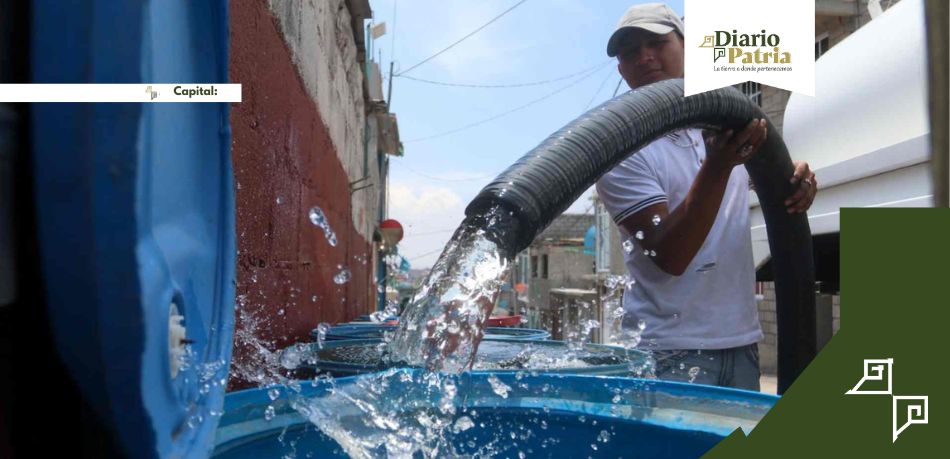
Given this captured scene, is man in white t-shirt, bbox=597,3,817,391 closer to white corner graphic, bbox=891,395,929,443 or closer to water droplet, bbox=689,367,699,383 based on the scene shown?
water droplet, bbox=689,367,699,383

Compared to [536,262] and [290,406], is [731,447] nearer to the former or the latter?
[290,406]

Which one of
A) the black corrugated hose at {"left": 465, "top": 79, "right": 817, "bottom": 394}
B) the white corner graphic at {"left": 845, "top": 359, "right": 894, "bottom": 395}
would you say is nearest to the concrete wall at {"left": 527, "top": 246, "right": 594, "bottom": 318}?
the black corrugated hose at {"left": 465, "top": 79, "right": 817, "bottom": 394}

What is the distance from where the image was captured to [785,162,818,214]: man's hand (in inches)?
91.3

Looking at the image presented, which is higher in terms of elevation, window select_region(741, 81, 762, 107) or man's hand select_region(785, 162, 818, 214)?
window select_region(741, 81, 762, 107)

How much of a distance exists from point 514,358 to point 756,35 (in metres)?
1.62

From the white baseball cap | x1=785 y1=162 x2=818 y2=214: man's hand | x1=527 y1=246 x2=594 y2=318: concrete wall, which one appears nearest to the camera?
the white baseball cap

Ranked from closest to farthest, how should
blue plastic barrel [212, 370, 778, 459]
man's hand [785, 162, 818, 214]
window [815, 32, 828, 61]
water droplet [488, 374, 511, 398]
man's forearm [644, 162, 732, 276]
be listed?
blue plastic barrel [212, 370, 778, 459]
water droplet [488, 374, 511, 398]
man's forearm [644, 162, 732, 276]
man's hand [785, 162, 818, 214]
window [815, 32, 828, 61]

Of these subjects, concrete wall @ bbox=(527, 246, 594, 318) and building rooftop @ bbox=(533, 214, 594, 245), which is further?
building rooftop @ bbox=(533, 214, 594, 245)

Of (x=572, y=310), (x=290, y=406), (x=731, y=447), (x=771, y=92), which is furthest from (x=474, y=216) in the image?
(x=572, y=310)

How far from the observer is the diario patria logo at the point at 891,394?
3.02ft

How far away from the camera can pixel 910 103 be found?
2.84m

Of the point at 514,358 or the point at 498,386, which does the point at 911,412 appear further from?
the point at 514,358

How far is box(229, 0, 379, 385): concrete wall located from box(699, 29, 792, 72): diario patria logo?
4.97 feet

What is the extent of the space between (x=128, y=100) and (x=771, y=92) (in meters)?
12.8
